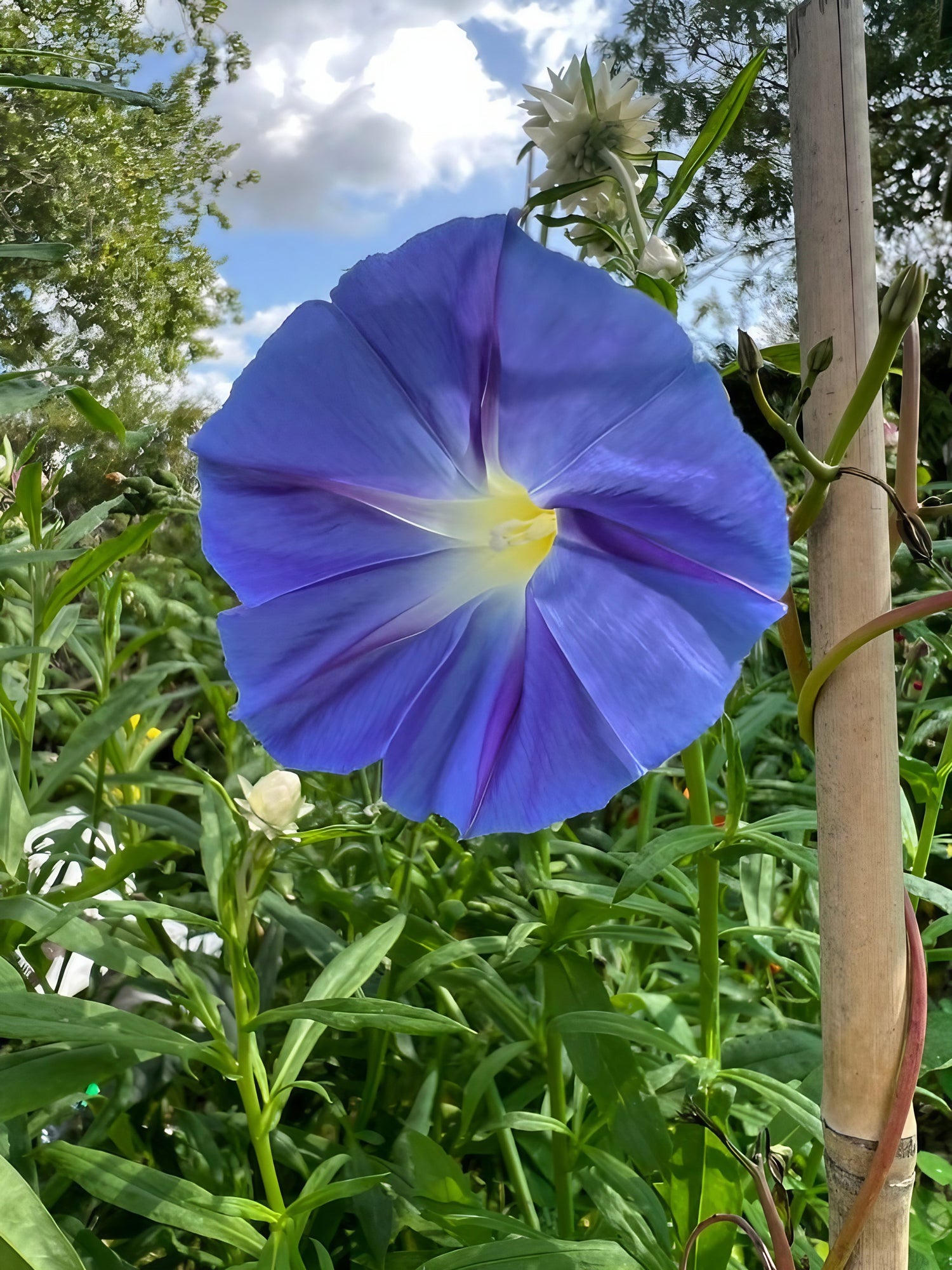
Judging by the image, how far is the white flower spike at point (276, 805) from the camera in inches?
17.2

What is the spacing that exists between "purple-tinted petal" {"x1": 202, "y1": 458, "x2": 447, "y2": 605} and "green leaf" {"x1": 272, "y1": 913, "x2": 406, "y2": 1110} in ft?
0.89

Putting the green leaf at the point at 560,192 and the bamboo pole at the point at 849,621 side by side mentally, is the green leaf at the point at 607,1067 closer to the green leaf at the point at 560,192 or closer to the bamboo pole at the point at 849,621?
the bamboo pole at the point at 849,621

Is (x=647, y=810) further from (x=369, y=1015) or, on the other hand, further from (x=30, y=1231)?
(x=30, y=1231)

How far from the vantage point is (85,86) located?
477mm

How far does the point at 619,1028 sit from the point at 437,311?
0.33 meters

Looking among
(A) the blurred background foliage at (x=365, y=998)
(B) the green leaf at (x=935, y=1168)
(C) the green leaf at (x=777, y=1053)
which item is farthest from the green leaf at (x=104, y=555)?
(B) the green leaf at (x=935, y=1168)

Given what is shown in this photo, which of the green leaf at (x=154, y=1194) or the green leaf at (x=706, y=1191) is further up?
the green leaf at (x=706, y=1191)

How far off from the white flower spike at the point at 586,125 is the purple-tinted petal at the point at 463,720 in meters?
0.18

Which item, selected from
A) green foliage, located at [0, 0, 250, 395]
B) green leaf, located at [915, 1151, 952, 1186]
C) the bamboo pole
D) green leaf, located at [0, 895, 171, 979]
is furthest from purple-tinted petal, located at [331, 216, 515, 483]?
green foliage, located at [0, 0, 250, 395]

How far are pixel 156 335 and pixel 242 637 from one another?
7.07 meters

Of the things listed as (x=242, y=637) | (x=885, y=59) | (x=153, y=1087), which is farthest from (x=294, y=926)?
(x=885, y=59)

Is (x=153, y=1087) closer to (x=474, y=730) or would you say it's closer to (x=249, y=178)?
(x=474, y=730)

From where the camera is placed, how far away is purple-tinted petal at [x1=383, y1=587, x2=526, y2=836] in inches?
8.8

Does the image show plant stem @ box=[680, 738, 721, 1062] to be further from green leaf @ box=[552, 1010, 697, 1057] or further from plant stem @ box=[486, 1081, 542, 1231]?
plant stem @ box=[486, 1081, 542, 1231]
